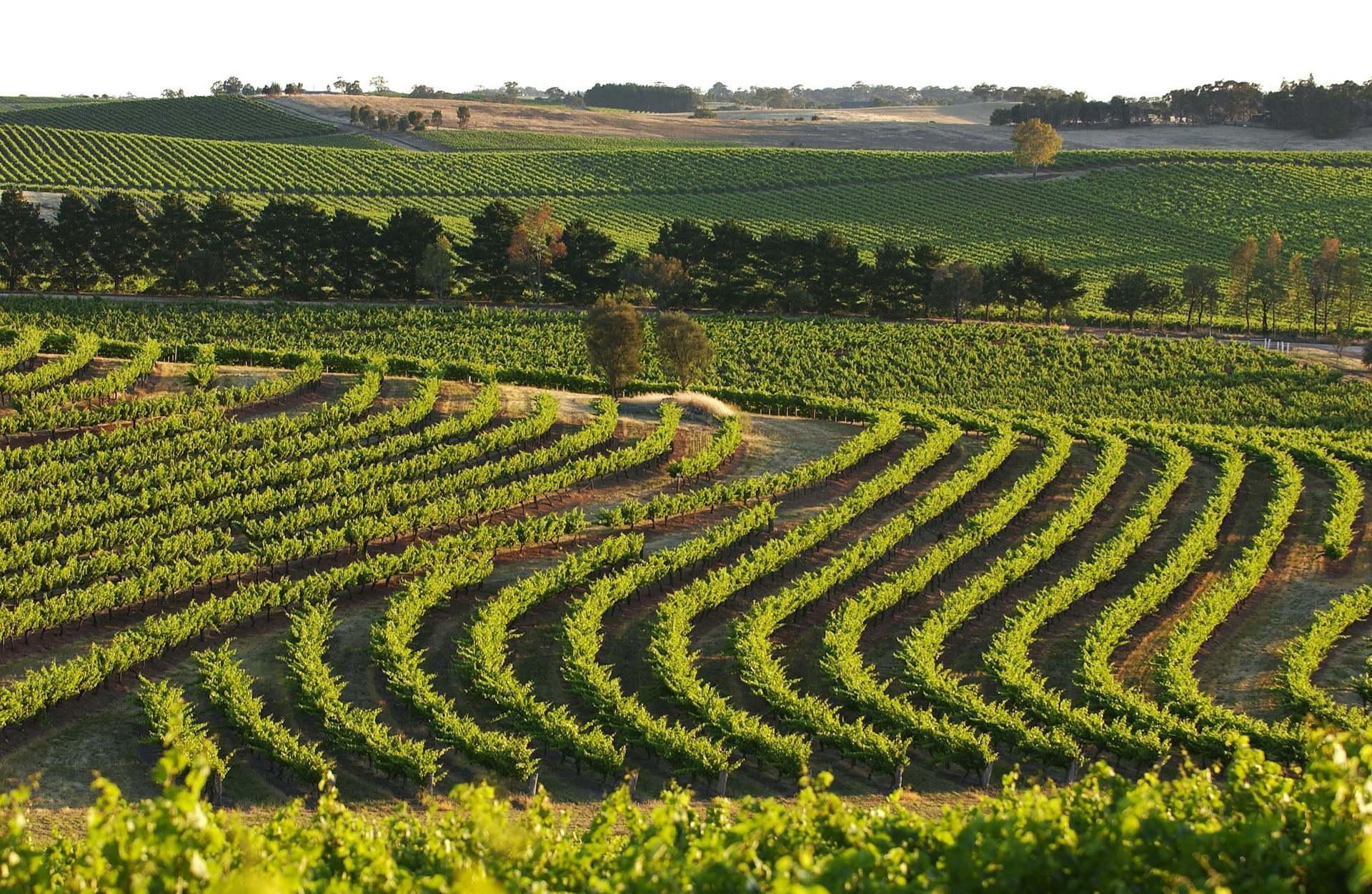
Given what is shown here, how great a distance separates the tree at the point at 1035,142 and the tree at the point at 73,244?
10102 centimetres

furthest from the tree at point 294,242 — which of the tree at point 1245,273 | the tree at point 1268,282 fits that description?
the tree at point 1268,282

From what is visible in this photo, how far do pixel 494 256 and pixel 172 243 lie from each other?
73.8 ft

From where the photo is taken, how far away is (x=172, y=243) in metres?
87.9

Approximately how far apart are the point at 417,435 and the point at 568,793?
24.8 m

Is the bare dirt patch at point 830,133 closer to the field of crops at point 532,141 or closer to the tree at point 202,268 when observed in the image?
the field of crops at point 532,141

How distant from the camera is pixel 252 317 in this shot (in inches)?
3167

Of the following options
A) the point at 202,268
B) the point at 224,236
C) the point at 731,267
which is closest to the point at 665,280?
the point at 731,267

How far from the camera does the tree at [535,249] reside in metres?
89.7

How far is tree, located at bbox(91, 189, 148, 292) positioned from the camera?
87125mm

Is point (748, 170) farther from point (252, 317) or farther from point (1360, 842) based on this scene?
point (1360, 842)

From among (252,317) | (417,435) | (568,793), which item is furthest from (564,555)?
(252,317)

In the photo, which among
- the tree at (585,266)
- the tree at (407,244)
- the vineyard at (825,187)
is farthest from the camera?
the vineyard at (825,187)

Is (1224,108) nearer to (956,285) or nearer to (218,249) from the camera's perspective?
(956,285)

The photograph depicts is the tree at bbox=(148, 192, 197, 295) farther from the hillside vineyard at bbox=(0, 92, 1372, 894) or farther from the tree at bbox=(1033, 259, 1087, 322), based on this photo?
the tree at bbox=(1033, 259, 1087, 322)
